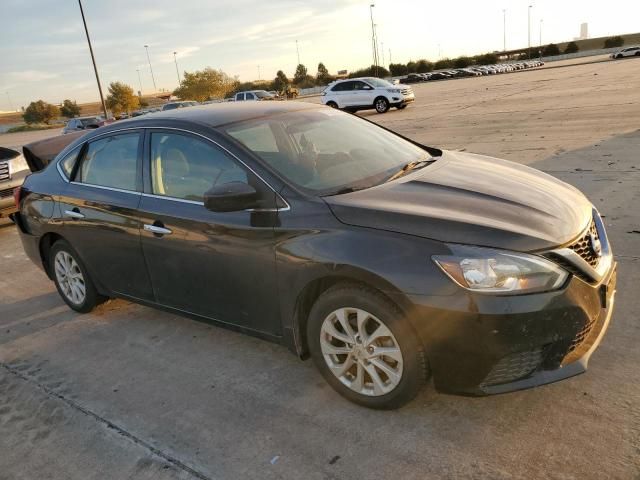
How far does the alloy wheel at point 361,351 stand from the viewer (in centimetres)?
277

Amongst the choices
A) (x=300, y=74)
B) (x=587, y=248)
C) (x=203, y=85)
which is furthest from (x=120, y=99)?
(x=587, y=248)

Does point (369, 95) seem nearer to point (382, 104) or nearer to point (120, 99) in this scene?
point (382, 104)

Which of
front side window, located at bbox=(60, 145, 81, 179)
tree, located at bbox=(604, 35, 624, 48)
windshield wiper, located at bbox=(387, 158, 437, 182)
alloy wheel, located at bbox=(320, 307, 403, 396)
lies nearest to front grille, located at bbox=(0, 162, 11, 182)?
front side window, located at bbox=(60, 145, 81, 179)

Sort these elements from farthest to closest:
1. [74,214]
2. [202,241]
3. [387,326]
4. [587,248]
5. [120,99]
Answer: [120,99], [74,214], [202,241], [587,248], [387,326]

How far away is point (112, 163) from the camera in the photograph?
4.12 metres

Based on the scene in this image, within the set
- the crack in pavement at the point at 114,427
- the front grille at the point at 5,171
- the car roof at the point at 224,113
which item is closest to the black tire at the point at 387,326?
the crack in pavement at the point at 114,427

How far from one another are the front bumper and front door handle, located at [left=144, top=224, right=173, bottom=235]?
1789 millimetres

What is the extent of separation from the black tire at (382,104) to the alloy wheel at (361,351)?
21357 millimetres

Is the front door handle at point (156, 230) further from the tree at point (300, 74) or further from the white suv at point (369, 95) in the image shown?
the tree at point (300, 74)

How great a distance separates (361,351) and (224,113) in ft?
6.39

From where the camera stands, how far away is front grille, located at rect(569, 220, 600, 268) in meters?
2.72

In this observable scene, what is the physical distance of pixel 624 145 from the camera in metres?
9.20

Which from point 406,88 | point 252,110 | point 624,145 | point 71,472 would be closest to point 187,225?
point 252,110

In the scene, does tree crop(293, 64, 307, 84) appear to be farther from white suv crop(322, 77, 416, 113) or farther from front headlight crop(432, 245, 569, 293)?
front headlight crop(432, 245, 569, 293)
